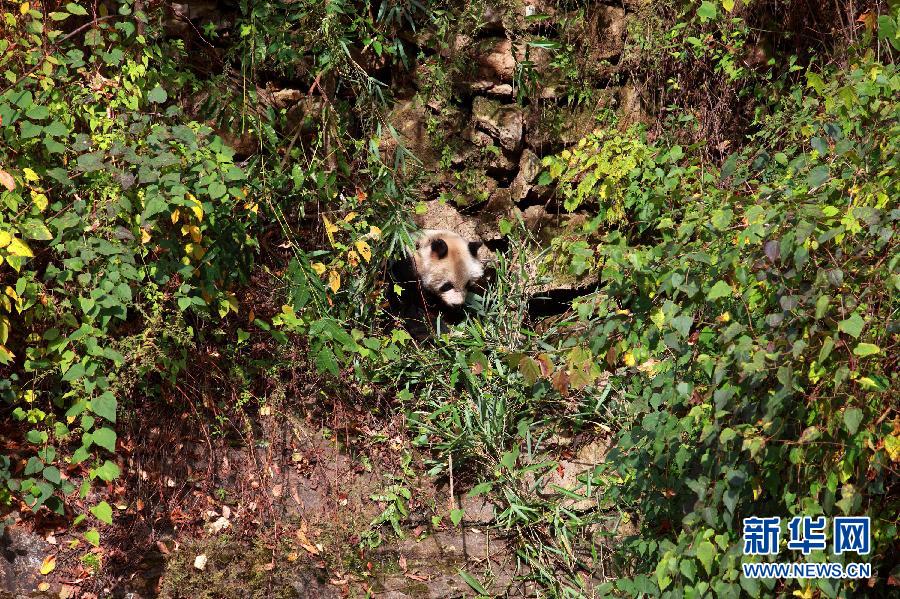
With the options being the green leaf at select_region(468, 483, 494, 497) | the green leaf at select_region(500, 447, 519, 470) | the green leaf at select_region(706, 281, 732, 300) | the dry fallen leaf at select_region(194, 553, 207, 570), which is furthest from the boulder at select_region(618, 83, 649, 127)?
the dry fallen leaf at select_region(194, 553, 207, 570)

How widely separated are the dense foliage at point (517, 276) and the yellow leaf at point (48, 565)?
174 mm

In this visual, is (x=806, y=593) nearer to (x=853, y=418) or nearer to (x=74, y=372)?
(x=853, y=418)

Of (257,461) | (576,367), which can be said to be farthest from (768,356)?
(257,461)

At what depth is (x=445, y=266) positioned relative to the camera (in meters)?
4.40

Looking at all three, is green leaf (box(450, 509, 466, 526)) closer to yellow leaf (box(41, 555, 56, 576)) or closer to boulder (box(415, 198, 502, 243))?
boulder (box(415, 198, 502, 243))

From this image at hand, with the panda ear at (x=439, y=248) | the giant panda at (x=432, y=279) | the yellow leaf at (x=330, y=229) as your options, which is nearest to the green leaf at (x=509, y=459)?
the giant panda at (x=432, y=279)

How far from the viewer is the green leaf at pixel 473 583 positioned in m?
3.60

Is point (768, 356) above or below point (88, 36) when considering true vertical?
below

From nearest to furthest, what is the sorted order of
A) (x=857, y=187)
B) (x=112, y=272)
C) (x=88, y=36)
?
(x=857, y=187) < (x=112, y=272) < (x=88, y=36)

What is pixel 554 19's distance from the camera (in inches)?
189

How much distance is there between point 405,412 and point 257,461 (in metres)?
0.75

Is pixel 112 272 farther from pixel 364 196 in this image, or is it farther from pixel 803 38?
pixel 803 38

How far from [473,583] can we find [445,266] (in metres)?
1.60

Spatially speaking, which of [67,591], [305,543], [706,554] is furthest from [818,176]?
[67,591]
